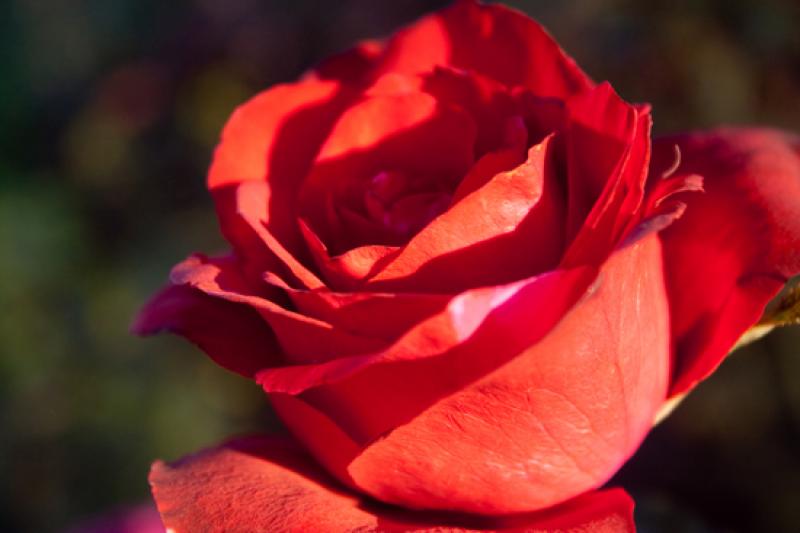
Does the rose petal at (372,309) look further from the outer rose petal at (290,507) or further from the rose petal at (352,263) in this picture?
the outer rose petal at (290,507)

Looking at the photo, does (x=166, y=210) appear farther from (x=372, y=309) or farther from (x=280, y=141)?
(x=372, y=309)

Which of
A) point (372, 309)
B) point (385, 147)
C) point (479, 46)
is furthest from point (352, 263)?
point (479, 46)

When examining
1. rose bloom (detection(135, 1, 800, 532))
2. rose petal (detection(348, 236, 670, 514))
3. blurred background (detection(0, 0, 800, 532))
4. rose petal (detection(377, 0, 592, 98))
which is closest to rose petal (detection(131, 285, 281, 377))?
rose bloom (detection(135, 1, 800, 532))

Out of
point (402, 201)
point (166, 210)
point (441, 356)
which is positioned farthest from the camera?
point (166, 210)

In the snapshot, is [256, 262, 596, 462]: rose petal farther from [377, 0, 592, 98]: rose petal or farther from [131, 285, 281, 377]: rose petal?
[377, 0, 592, 98]: rose petal

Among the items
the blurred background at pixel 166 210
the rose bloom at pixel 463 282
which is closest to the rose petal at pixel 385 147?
the rose bloom at pixel 463 282

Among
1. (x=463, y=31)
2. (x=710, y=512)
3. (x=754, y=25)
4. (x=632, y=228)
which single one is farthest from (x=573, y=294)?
(x=710, y=512)
